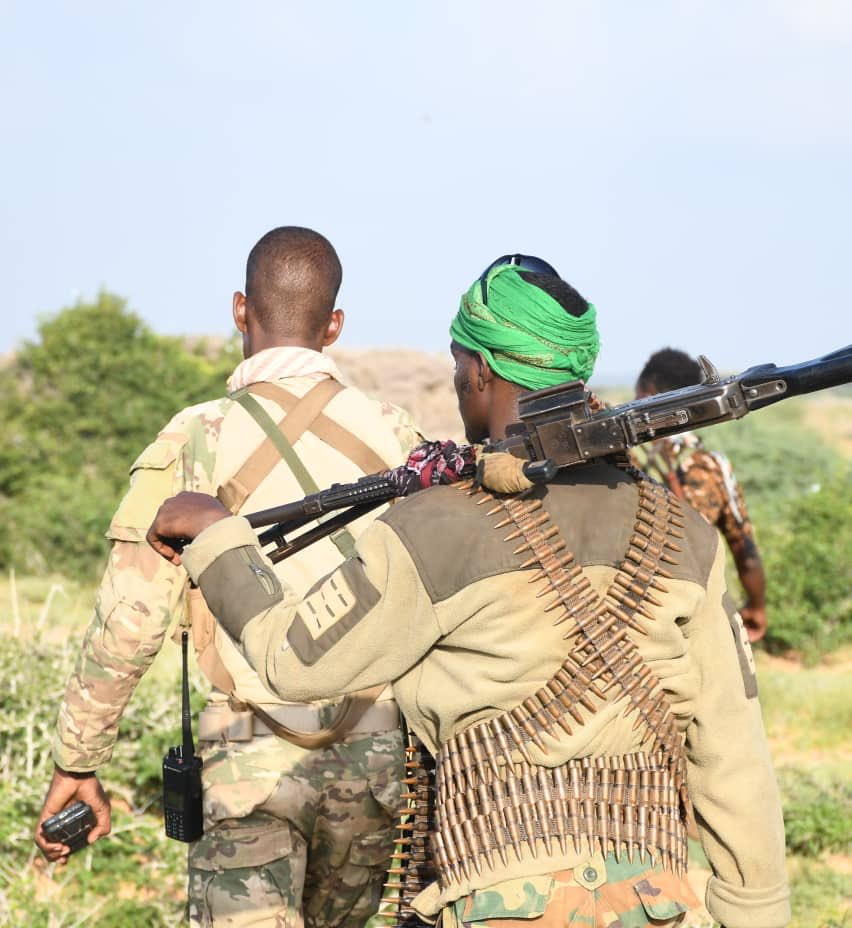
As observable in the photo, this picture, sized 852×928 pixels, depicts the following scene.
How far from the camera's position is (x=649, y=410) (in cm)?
242

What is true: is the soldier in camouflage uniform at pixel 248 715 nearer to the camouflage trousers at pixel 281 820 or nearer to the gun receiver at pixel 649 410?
the camouflage trousers at pixel 281 820

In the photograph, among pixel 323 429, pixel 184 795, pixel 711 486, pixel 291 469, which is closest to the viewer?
pixel 184 795

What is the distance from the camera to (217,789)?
3.48m

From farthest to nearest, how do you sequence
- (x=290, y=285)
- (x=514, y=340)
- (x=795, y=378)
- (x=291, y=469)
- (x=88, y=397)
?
(x=88, y=397)
(x=290, y=285)
(x=291, y=469)
(x=514, y=340)
(x=795, y=378)

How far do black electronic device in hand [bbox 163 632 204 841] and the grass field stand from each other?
1.63m

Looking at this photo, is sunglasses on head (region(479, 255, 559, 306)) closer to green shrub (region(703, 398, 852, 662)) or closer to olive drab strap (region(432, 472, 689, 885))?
olive drab strap (region(432, 472, 689, 885))

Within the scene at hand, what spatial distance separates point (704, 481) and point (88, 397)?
1039cm

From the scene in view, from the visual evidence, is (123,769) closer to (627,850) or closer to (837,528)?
(627,850)

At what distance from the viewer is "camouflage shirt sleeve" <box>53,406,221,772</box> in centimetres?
350

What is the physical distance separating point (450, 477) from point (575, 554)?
30 centimetres

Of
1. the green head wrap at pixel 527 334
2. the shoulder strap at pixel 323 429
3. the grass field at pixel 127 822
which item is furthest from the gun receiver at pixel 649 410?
the grass field at pixel 127 822

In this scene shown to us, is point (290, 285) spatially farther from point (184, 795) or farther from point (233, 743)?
point (184, 795)

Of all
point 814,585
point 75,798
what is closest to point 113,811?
point 75,798

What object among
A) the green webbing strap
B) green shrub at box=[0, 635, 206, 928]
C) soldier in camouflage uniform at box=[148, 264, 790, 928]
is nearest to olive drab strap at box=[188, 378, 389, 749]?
the green webbing strap
